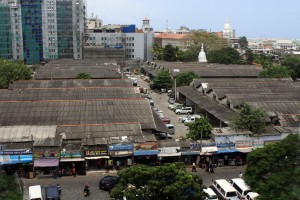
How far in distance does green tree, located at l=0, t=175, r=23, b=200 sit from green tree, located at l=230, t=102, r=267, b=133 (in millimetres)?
15316

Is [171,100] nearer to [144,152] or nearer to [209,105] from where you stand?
[209,105]

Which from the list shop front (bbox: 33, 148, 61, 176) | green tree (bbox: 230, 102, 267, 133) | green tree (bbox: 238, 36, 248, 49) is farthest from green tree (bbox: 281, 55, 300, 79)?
green tree (bbox: 238, 36, 248, 49)

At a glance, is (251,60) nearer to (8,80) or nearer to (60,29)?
(60,29)

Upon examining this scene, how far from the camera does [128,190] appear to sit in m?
15.1

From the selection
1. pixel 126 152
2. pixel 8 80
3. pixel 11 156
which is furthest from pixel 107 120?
pixel 8 80

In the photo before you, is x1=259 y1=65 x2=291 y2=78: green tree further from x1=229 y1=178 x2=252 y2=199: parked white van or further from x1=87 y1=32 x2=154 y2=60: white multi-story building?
x1=87 y1=32 x2=154 y2=60: white multi-story building

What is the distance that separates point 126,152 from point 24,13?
59.4 m

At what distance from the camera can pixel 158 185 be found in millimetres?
15094

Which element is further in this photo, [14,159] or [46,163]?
[46,163]

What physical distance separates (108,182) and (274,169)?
824cm

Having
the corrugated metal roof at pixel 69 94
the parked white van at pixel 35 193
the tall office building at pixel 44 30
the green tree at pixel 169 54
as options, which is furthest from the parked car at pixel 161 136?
the tall office building at pixel 44 30

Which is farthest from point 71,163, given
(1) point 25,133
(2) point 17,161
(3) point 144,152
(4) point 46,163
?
(3) point 144,152

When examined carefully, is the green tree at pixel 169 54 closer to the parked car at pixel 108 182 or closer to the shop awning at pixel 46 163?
the shop awning at pixel 46 163

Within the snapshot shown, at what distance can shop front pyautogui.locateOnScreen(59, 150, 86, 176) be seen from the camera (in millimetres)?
22891
